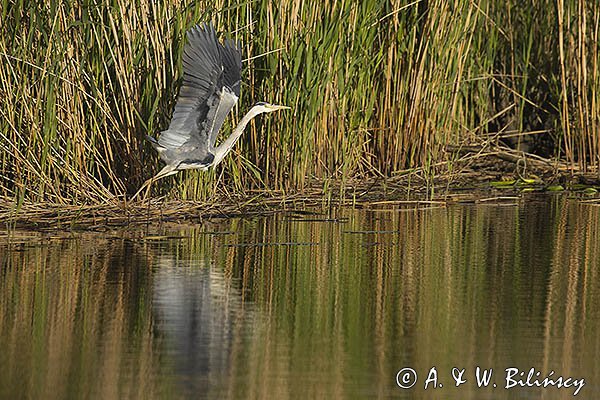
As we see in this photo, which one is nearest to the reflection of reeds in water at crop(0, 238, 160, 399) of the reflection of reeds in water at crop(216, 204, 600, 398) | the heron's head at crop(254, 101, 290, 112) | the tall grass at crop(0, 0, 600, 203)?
the reflection of reeds in water at crop(216, 204, 600, 398)

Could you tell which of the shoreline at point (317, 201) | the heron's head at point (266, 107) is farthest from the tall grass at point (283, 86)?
the heron's head at point (266, 107)

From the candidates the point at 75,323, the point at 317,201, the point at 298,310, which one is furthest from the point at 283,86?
the point at 75,323

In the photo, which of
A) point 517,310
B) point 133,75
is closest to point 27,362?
point 517,310

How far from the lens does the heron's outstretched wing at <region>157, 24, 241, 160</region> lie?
21.5 feet

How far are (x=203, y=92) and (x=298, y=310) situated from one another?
89.2 inches

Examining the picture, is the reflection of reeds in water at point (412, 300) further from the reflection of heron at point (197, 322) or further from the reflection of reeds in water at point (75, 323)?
the reflection of reeds in water at point (75, 323)

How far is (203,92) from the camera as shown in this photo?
6629mm

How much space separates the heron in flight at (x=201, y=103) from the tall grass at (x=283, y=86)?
0.23 metres

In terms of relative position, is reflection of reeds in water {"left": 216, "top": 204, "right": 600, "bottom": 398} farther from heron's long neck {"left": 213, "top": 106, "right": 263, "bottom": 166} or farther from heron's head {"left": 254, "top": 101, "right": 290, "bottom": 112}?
heron's head {"left": 254, "top": 101, "right": 290, "bottom": 112}

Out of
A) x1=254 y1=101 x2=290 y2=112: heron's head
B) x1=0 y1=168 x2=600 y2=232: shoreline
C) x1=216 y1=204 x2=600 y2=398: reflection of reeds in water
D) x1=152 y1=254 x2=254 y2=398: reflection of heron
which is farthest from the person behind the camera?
x1=254 y1=101 x2=290 y2=112: heron's head

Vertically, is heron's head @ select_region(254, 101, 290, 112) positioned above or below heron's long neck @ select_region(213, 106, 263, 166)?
above

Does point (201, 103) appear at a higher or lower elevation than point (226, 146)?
higher

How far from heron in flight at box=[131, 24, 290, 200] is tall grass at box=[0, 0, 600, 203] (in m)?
0.23

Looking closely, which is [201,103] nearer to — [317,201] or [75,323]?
[317,201]
